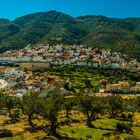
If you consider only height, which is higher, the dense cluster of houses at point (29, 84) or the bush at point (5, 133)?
the dense cluster of houses at point (29, 84)

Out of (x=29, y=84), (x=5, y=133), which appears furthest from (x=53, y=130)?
(x=29, y=84)

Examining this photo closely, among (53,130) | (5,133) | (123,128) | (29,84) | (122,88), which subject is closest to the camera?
(5,133)

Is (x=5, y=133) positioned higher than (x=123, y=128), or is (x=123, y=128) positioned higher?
(x=123, y=128)

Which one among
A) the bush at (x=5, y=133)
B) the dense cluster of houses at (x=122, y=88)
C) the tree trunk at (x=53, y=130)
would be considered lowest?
the bush at (x=5, y=133)

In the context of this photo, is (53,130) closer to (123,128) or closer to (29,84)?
(123,128)

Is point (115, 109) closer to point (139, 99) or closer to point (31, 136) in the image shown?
point (139, 99)

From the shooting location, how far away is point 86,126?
79750 millimetres

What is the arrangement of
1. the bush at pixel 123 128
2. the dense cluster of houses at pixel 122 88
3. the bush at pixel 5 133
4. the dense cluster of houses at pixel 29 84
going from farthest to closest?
the dense cluster of houses at pixel 122 88 → the dense cluster of houses at pixel 29 84 → the bush at pixel 123 128 → the bush at pixel 5 133

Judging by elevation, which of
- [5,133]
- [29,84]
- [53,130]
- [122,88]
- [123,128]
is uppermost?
[29,84]

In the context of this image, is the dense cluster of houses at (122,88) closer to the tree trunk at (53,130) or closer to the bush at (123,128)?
the bush at (123,128)

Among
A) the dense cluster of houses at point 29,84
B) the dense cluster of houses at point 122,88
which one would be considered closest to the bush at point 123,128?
the dense cluster of houses at point 29,84

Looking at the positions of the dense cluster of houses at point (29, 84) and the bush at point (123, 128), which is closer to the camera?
the bush at point (123, 128)

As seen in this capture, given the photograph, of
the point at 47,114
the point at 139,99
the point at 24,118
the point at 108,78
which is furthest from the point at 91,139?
the point at 108,78

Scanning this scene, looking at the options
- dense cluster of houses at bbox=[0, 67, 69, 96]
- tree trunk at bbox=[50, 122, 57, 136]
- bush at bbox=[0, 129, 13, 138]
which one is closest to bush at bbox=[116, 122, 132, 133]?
tree trunk at bbox=[50, 122, 57, 136]
